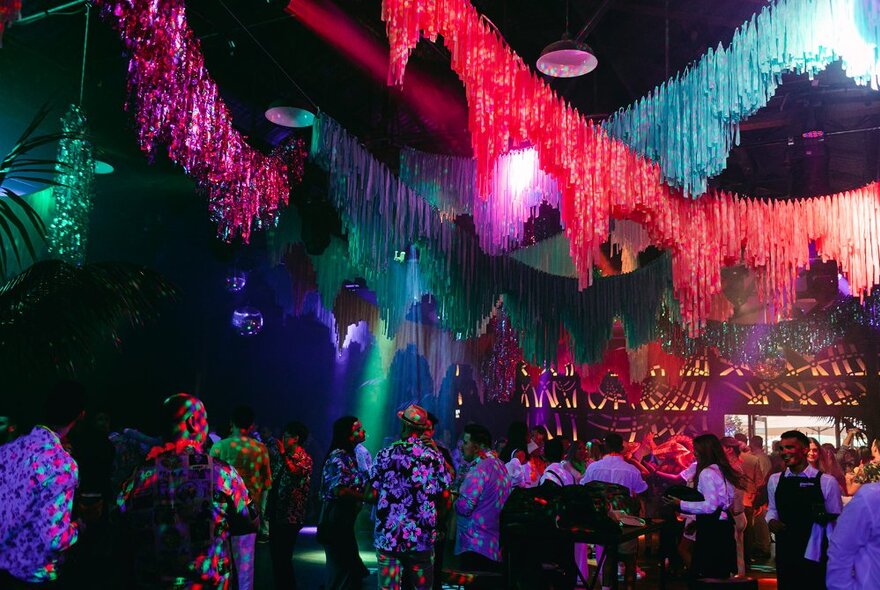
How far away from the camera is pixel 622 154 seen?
5.49 meters

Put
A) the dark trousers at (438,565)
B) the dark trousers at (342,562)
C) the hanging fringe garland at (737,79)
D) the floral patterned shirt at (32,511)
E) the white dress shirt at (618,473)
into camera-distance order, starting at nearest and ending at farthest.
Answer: the floral patterned shirt at (32,511) < the hanging fringe garland at (737,79) < the dark trousers at (342,562) < the dark trousers at (438,565) < the white dress shirt at (618,473)

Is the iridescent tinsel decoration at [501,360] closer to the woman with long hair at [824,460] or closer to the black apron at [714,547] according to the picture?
the woman with long hair at [824,460]

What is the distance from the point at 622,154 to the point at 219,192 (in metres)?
3.33

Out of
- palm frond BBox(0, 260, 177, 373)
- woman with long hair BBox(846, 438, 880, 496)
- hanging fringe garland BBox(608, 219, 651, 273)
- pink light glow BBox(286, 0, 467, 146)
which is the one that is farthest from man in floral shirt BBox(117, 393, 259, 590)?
woman with long hair BBox(846, 438, 880, 496)

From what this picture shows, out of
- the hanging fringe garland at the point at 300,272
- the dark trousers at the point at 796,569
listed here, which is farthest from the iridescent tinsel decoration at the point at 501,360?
the dark trousers at the point at 796,569

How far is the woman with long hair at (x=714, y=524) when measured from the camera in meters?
5.75

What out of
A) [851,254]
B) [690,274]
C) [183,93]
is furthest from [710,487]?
[183,93]

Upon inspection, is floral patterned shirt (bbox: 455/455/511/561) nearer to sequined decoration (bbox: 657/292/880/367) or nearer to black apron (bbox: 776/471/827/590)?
black apron (bbox: 776/471/827/590)

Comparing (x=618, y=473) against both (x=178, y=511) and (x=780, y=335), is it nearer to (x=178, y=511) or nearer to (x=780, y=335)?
(x=178, y=511)

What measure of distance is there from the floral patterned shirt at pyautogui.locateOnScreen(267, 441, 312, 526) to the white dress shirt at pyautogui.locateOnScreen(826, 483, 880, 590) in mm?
3765

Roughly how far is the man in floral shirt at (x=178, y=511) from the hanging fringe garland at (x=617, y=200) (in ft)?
6.95

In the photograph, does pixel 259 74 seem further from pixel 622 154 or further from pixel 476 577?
pixel 476 577

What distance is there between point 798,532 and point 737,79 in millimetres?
3036

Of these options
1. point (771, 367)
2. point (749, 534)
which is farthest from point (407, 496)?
point (771, 367)
